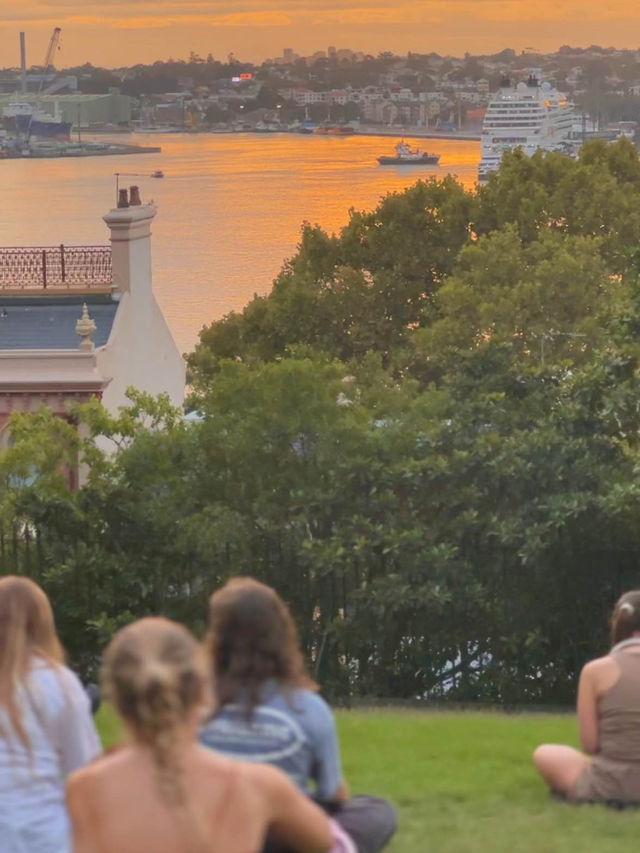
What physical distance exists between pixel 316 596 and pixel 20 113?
16212 centimetres

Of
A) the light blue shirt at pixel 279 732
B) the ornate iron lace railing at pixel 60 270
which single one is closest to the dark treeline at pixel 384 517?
the light blue shirt at pixel 279 732

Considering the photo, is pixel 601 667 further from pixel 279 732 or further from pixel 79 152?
pixel 79 152

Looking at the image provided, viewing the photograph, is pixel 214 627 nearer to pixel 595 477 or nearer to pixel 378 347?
pixel 595 477

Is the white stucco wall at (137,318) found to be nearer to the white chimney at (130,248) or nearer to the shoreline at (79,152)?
the white chimney at (130,248)

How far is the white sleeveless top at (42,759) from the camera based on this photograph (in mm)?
5125

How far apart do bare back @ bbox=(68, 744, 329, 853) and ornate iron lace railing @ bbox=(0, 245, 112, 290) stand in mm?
24863

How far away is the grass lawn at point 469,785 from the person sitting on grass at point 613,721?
106 millimetres

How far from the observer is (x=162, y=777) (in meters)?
3.81

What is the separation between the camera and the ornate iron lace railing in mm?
28562

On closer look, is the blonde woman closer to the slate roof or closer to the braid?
the braid

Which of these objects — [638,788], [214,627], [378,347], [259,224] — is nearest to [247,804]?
[214,627]

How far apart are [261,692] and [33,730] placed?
29.5 inches

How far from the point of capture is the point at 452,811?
717cm

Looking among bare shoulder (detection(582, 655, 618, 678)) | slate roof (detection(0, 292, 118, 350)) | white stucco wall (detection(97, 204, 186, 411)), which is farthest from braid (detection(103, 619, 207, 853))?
slate roof (detection(0, 292, 118, 350))
